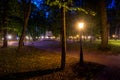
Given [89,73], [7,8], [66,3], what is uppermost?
[7,8]

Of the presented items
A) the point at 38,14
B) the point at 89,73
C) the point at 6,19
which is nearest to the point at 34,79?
the point at 89,73

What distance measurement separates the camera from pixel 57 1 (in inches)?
505

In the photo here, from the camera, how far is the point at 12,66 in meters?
15.5

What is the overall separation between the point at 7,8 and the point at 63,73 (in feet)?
70.7

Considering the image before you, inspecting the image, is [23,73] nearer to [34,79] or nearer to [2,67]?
[34,79]

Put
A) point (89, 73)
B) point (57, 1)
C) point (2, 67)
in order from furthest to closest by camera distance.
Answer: point (2, 67), point (89, 73), point (57, 1)

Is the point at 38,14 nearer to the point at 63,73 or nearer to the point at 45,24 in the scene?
the point at 45,24

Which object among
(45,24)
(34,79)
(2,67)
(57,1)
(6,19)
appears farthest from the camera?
(45,24)

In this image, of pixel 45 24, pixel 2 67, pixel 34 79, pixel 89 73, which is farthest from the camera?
pixel 45 24

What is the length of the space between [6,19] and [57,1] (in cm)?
2072

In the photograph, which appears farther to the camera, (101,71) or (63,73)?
(101,71)

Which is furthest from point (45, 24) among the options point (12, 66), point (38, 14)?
point (12, 66)

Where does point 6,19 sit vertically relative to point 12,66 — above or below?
above

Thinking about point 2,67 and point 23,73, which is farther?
point 2,67
